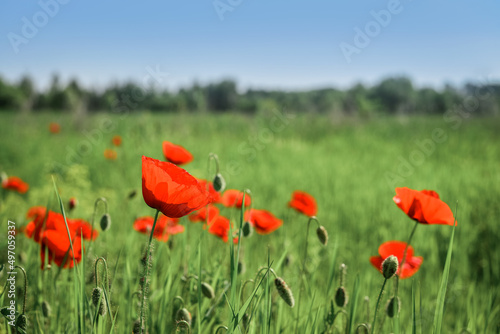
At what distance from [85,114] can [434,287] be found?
8350mm

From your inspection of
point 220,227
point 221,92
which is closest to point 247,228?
point 220,227

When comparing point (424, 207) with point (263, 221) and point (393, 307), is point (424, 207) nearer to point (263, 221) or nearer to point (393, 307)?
point (393, 307)

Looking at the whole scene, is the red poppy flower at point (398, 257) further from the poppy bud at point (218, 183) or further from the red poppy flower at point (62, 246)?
the red poppy flower at point (62, 246)

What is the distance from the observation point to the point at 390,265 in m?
0.65

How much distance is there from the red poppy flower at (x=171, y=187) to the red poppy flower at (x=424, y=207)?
428 millimetres

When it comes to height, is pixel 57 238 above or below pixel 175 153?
below

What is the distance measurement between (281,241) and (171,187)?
1555 mm

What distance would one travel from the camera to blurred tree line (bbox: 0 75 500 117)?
7199 mm

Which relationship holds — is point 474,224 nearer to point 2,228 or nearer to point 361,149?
point 2,228

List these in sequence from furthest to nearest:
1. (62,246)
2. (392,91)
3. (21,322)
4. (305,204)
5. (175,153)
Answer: (392,91), (305,204), (175,153), (62,246), (21,322)

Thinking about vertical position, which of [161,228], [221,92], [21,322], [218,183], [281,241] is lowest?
[281,241]

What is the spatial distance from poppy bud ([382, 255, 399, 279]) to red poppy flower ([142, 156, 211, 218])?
1.11 ft

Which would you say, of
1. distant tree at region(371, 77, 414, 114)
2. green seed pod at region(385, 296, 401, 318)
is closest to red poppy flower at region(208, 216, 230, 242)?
green seed pod at region(385, 296, 401, 318)

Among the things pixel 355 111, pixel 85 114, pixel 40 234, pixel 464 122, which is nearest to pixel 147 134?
pixel 85 114
